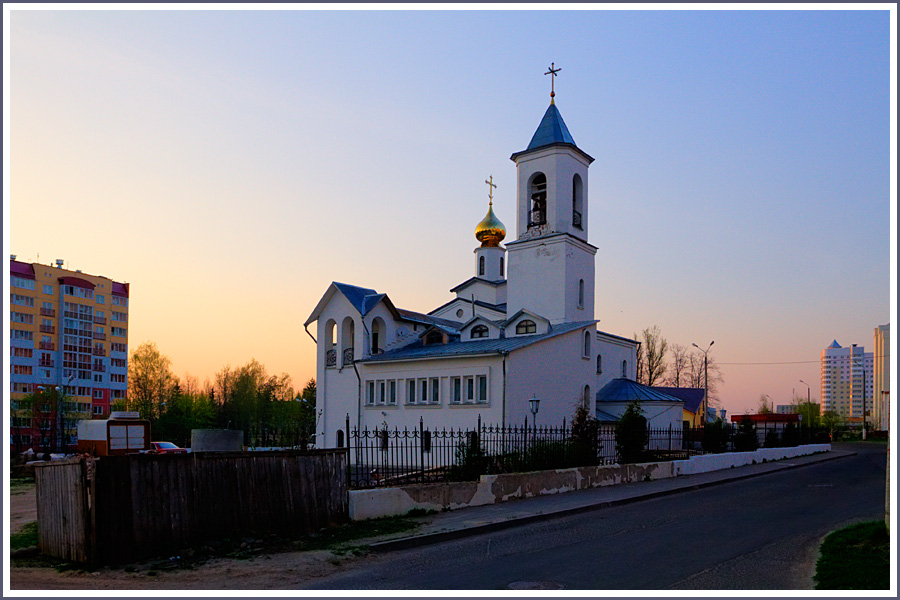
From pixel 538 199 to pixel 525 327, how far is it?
705cm

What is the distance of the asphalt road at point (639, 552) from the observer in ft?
31.1

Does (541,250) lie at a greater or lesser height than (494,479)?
greater

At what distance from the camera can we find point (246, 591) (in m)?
8.96

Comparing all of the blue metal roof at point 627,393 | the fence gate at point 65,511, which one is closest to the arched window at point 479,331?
the blue metal roof at point 627,393

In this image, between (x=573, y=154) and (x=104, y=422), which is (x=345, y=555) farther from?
(x=573, y=154)

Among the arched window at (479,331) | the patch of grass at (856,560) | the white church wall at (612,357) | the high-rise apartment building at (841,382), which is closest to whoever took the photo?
the patch of grass at (856,560)

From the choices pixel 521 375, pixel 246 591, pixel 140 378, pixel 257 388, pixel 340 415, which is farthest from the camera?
pixel 257 388

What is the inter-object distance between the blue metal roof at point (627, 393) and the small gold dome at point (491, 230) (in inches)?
604

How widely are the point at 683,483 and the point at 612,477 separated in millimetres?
2371

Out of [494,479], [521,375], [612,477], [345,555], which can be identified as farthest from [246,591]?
[521,375]

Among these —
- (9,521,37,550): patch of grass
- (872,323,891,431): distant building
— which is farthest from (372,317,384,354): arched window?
(872,323,891,431): distant building

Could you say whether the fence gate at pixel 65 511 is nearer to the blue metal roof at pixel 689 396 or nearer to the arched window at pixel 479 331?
the arched window at pixel 479 331

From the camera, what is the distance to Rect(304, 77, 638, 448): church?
→ 113 ft

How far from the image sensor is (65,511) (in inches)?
425
